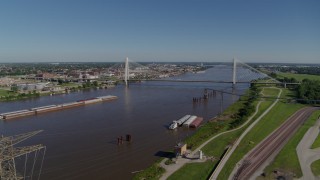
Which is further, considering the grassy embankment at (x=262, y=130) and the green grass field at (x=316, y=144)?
the green grass field at (x=316, y=144)

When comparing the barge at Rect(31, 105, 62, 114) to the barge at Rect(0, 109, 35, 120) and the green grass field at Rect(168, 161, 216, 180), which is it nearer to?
the barge at Rect(0, 109, 35, 120)

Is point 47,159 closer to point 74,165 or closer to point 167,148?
point 74,165

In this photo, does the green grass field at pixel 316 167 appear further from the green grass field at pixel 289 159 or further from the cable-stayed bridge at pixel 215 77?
the cable-stayed bridge at pixel 215 77

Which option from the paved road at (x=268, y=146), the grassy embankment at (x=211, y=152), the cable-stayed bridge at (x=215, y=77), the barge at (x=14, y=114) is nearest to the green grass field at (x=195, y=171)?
the grassy embankment at (x=211, y=152)

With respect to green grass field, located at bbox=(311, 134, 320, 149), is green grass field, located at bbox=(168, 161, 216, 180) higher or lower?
lower

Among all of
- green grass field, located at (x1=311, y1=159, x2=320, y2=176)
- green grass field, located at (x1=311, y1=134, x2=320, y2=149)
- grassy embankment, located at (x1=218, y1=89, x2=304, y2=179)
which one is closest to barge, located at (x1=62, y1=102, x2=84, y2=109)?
grassy embankment, located at (x1=218, y1=89, x2=304, y2=179)

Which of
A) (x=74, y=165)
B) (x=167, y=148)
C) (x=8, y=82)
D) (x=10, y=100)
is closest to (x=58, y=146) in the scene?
(x=74, y=165)
